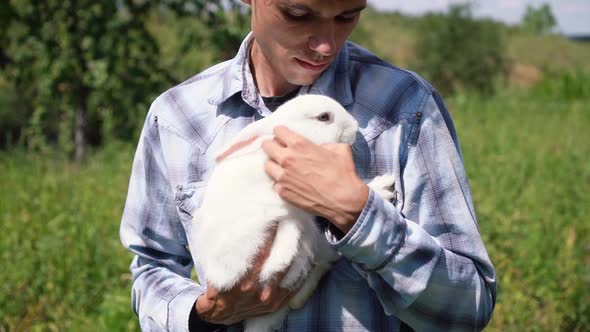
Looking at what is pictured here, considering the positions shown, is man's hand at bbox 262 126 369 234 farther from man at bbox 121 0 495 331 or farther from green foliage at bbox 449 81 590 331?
green foliage at bbox 449 81 590 331

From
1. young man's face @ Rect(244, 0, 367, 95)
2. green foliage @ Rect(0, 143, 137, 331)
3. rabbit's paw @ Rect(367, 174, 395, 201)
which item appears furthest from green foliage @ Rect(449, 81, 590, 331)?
young man's face @ Rect(244, 0, 367, 95)

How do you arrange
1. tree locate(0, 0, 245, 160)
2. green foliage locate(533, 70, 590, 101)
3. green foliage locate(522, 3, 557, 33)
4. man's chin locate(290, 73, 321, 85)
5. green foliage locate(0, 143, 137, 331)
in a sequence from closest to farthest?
1. man's chin locate(290, 73, 321, 85)
2. green foliage locate(0, 143, 137, 331)
3. tree locate(0, 0, 245, 160)
4. green foliage locate(533, 70, 590, 101)
5. green foliage locate(522, 3, 557, 33)

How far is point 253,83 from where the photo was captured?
1.81m

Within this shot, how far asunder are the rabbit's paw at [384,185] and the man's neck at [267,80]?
397 mm

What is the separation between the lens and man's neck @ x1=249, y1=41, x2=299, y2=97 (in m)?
1.79

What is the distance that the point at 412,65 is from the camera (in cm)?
2177

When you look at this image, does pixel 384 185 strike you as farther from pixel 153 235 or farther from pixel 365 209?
pixel 153 235

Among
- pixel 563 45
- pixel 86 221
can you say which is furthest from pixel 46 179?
pixel 563 45

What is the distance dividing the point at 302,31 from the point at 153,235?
0.79 m

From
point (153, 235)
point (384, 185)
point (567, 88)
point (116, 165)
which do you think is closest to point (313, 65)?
point (384, 185)

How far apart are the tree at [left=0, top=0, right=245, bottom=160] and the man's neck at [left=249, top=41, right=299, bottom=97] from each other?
5746 mm

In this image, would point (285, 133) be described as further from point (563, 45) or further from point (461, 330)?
point (563, 45)

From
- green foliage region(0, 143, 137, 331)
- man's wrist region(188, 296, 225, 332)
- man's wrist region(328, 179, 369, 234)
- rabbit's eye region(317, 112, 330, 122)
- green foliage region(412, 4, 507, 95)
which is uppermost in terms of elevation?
rabbit's eye region(317, 112, 330, 122)

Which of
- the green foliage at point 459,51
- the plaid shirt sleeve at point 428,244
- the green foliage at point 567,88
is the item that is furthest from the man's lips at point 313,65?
the green foliage at point 459,51
